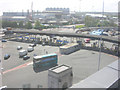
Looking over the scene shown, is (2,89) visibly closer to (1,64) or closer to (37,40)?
(1,64)

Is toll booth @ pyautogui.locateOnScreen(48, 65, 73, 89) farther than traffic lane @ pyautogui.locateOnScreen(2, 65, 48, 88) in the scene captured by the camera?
No

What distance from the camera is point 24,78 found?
11.6m

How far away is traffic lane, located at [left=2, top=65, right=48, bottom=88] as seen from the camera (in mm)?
10545

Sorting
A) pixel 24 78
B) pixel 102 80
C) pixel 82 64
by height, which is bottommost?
pixel 24 78

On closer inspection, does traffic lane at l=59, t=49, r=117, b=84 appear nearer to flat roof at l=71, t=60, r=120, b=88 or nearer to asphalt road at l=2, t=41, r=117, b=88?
asphalt road at l=2, t=41, r=117, b=88

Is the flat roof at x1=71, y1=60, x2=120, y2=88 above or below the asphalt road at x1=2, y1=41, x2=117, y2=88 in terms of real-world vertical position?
above

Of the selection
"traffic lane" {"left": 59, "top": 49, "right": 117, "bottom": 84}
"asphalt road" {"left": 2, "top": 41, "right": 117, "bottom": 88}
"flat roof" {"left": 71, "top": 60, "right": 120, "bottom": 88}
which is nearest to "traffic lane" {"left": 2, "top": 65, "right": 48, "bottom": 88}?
"asphalt road" {"left": 2, "top": 41, "right": 117, "bottom": 88}

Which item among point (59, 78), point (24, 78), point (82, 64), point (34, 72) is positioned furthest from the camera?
point (82, 64)

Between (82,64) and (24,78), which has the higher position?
(82,64)

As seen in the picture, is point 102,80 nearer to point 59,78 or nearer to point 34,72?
point 59,78

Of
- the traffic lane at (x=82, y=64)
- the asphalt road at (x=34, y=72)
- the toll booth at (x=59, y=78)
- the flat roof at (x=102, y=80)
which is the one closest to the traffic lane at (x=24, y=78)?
the asphalt road at (x=34, y=72)

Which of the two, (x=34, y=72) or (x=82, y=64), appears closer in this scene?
(x=34, y=72)

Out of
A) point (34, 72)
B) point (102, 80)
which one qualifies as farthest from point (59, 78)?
point (34, 72)

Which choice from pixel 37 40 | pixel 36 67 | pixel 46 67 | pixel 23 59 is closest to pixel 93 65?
pixel 46 67
